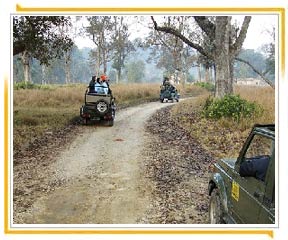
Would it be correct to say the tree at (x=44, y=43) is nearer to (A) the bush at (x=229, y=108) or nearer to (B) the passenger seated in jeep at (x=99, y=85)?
(B) the passenger seated in jeep at (x=99, y=85)

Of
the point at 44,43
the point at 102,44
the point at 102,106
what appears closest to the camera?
the point at 44,43

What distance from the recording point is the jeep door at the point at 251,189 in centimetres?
356

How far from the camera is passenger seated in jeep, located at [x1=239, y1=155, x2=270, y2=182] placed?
3659mm

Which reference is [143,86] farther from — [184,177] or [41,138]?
[184,177]

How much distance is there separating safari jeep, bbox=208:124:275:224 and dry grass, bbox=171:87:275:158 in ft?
4.09

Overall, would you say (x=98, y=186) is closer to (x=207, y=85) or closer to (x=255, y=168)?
(x=255, y=168)

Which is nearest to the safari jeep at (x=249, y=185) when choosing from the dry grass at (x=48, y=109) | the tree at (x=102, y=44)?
the dry grass at (x=48, y=109)

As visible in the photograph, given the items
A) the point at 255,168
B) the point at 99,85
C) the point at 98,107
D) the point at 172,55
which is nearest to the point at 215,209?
the point at 255,168

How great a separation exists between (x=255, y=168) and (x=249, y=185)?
178mm

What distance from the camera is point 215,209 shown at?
450 centimetres

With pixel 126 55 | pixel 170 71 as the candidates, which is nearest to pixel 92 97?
pixel 126 55

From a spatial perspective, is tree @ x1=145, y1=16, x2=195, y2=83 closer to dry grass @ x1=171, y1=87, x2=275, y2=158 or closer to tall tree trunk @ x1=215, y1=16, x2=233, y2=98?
tall tree trunk @ x1=215, y1=16, x2=233, y2=98

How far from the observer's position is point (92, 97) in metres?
9.60
